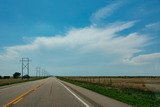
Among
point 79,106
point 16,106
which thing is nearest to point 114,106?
point 79,106

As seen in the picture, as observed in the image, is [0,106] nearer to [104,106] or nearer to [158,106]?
[104,106]

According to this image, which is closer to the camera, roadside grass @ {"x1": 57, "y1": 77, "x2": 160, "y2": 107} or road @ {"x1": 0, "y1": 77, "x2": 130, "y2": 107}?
road @ {"x1": 0, "y1": 77, "x2": 130, "y2": 107}

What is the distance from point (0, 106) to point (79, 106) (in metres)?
3.64

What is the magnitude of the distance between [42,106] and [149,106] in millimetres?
4956

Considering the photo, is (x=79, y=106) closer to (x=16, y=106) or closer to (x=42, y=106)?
(x=42, y=106)

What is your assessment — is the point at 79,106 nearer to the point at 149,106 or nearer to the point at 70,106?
the point at 70,106

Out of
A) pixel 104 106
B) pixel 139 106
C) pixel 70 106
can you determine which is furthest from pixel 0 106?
pixel 139 106

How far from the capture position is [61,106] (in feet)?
51.3

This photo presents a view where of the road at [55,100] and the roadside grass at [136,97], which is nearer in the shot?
the road at [55,100]

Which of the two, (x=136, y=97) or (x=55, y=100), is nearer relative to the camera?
(x=55, y=100)

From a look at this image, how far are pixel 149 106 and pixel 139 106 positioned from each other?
48 cm

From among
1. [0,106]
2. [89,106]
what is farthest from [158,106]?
[0,106]

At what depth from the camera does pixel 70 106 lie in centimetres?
1566

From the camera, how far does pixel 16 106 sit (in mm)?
15531
